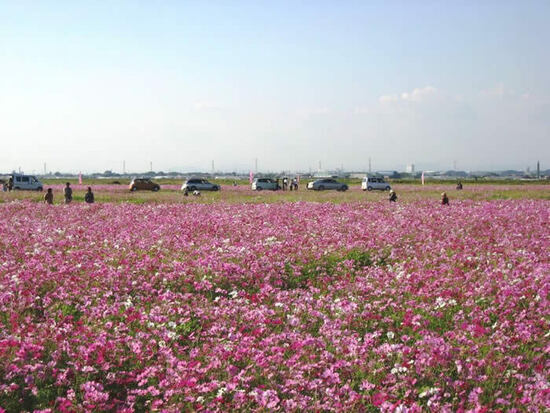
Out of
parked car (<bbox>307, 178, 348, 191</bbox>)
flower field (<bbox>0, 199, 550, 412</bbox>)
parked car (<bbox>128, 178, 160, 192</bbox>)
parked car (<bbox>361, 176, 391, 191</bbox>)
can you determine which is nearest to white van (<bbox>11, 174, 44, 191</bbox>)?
parked car (<bbox>128, 178, 160, 192</bbox>)

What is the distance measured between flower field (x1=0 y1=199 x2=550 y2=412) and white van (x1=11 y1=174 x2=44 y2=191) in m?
47.2

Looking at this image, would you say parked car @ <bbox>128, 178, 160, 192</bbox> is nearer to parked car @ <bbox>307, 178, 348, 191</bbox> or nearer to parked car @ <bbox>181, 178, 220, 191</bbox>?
parked car @ <bbox>181, 178, 220, 191</bbox>

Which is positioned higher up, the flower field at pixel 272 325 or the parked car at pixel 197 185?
the parked car at pixel 197 185

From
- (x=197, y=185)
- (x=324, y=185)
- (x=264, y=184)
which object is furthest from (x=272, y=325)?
(x=324, y=185)

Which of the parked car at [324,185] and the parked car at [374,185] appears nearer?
the parked car at [374,185]

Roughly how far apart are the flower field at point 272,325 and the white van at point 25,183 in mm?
47198

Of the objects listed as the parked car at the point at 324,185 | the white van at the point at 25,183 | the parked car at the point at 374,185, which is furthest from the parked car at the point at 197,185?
the parked car at the point at 374,185

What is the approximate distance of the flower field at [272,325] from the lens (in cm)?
554

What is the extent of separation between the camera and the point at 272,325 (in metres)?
7.73

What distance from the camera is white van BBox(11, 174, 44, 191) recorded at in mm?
56625

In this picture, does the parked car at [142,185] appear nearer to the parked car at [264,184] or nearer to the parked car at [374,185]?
the parked car at [264,184]

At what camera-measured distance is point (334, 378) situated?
5.66 m

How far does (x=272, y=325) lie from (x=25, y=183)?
188ft

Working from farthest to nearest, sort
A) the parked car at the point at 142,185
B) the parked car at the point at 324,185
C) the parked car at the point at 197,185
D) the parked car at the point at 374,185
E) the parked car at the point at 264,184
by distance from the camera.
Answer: the parked car at the point at 324,185 → the parked car at the point at 374,185 → the parked car at the point at 264,184 → the parked car at the point at 142,185 → the parked car at the point at 197,185
